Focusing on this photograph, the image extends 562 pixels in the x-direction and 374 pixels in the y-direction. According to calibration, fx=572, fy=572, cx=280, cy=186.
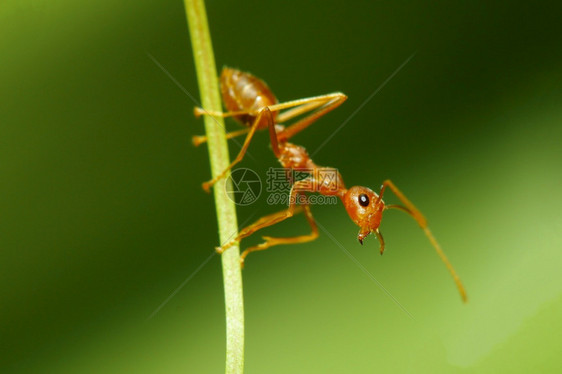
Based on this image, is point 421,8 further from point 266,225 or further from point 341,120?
point 266,225

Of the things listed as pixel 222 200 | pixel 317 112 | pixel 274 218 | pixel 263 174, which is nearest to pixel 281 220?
pixel 274 218

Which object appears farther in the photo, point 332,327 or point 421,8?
point 421,8

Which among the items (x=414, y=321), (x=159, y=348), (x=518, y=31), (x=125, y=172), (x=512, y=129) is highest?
(x=518, y=31)

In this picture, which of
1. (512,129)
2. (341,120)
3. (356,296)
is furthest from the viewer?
(341,120)

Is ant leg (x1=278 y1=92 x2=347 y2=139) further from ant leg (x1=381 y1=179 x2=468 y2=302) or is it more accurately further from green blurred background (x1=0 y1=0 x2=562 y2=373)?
ant leg (x1=381 y1=179 x2=468 y2=302)

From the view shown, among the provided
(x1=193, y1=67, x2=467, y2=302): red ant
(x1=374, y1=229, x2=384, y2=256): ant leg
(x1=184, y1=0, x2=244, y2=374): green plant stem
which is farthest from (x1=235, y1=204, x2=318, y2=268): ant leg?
(x1=184, y1=0, x2=244, y2=374): green plant stem

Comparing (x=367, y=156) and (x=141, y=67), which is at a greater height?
(x=141, y=67)

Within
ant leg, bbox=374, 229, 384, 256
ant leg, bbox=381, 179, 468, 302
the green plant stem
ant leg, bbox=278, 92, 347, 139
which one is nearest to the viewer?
the green plant stem

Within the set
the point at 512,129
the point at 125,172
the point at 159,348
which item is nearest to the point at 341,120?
the point at 512,129
